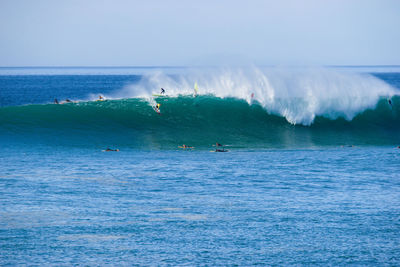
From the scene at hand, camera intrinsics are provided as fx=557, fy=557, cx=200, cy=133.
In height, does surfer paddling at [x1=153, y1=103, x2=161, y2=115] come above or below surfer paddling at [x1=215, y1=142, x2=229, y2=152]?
above

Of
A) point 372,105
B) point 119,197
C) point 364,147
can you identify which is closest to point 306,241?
point 119,197

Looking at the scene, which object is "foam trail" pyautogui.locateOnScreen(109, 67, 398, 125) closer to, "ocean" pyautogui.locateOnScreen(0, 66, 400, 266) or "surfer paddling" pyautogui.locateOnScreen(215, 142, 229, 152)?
"ocean" pyautogui.locateOnScreen(0, 66, 400, 266)

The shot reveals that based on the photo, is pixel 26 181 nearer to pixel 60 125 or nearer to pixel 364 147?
pixel 60 125

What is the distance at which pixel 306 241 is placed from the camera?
11.3 m

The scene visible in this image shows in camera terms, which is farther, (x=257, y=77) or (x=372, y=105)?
(x=257, y=77)

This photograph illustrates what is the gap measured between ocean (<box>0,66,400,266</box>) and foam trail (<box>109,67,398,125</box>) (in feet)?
0.45

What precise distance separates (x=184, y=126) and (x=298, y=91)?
9417 millimetres

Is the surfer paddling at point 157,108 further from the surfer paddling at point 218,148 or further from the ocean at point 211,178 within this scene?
the surfer paddling at point 218,148

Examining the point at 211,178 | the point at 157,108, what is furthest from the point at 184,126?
the point at 211,178

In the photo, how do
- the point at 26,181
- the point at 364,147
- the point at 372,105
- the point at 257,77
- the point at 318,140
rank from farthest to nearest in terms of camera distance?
the point at 257,77, the point at 372,105, the point at 318,140, the point at 364,147, the point at 26,181

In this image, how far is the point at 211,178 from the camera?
57.5ft

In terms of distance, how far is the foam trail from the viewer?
103ft

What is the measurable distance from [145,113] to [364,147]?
11.8m

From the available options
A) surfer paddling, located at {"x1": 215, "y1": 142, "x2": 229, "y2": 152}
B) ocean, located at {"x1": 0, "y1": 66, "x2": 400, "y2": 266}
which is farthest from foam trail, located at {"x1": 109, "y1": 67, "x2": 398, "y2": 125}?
surfer paddling, located at {"x1": 215, "y1": 142, "x2": 229, "y2": 152}
